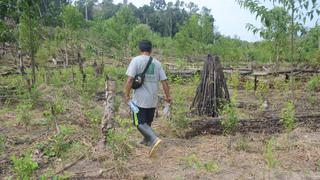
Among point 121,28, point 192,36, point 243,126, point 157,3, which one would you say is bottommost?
point 243,126

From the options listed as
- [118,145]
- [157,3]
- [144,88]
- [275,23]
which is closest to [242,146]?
[144,88]

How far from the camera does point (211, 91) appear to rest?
8.23 m

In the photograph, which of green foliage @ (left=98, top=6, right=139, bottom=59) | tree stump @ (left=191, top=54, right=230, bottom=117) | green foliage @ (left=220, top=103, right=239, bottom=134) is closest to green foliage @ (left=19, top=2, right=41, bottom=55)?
tree stump @ (left=191, top=54, right=230, bottom=117)

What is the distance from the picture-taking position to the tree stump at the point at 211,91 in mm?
8172

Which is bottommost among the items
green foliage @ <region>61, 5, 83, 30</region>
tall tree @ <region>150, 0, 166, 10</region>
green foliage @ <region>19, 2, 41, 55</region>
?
green foliage @ <region>19, 2, 41, 55</region>

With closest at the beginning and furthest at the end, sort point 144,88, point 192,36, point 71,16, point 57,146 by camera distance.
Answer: point 57,146, point 144,88, point 71,16, point 192,36

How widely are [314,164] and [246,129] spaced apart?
5.53 ft

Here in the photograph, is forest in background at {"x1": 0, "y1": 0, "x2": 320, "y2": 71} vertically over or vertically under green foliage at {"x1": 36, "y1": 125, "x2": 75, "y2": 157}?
over

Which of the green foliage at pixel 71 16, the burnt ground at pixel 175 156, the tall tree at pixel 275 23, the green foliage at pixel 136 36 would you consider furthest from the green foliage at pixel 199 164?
the green foliage at pixel 136 36

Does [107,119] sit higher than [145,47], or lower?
lower

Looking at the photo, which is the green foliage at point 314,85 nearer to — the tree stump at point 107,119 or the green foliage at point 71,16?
the tree stump at point 107,119

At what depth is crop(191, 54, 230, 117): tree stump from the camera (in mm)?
8172

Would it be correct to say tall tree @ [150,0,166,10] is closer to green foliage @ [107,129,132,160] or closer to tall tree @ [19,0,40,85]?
tall tree @ [19,0,40,85]

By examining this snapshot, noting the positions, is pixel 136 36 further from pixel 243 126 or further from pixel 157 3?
pixel 157 3
